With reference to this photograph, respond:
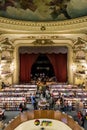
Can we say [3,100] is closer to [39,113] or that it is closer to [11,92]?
[11,92]

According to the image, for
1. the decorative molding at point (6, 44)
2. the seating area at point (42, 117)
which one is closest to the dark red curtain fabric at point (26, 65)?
the decorative molding at point (6, 44)

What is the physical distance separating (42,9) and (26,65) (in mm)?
A: 9333

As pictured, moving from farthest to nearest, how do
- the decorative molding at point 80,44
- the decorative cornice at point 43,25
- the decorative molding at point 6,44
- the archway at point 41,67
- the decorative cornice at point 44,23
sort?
1. the archway at point 41,67
2. the decorative molding at point 80,44
3. the decorative molding at point 6,44
4. the decorative cornice at point 43,25
5. the decorative cornice at point 44,23

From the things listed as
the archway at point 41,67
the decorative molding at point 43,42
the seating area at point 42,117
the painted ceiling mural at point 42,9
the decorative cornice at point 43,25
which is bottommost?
the seating area at point 42,117

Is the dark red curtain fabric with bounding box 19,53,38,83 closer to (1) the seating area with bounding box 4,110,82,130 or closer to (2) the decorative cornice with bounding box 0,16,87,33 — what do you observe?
(2) the decorative cornice with bounding box 0,16,87,33

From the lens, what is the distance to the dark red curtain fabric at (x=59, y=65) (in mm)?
25641

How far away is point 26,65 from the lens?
2572 centimetres

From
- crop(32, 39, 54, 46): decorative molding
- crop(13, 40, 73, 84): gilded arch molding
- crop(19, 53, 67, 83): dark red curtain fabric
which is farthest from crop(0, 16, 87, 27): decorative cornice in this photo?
crop(19, 53, 67, 83): dark red curtain fabric

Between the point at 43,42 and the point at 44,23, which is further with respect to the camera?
the point at 43,42

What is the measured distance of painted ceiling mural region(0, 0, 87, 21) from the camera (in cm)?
1683

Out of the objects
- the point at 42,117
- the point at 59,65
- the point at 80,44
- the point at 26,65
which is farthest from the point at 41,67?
the point at 42,117

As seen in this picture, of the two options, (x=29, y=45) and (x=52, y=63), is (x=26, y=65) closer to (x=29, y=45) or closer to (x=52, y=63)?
(x=29, y=45)

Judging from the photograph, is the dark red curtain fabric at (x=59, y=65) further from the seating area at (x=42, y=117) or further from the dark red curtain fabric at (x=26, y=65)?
the seating area at (x=42, y=117)

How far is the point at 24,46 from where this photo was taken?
24.6 m
